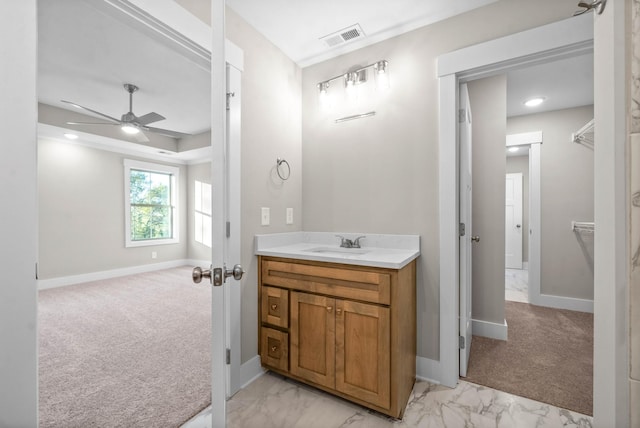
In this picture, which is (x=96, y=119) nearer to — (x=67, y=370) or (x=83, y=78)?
(x=83, y=78)

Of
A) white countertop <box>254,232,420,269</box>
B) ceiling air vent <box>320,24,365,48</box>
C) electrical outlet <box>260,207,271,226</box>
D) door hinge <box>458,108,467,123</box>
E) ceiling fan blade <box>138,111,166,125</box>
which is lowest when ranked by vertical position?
white countertop <box>254,232,420,269</box>

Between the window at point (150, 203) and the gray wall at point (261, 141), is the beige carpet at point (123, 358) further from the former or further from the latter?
the window at point (150, 203)

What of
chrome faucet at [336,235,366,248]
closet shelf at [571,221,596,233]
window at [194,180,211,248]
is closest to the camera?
chrome faucet at [336,235,366,248]

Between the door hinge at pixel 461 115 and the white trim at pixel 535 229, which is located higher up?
the door hinge at pixel 461 115

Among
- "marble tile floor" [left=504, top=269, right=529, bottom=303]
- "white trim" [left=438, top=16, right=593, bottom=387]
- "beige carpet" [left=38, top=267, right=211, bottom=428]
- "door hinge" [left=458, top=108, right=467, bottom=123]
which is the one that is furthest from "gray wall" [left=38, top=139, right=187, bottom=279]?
"marble tile floor" [left=504, top=269, right=529, bottom=303]

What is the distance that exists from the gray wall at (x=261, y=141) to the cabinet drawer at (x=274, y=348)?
7 centimetres

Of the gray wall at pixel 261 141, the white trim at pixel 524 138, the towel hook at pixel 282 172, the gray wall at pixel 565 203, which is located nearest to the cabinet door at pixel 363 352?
the gray wall at pixel 261 141

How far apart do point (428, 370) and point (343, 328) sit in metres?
0.79

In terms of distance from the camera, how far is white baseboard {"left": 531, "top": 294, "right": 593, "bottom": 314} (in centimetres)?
322

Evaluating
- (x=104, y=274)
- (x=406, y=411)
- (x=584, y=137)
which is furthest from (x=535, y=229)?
(x=104, y=274)

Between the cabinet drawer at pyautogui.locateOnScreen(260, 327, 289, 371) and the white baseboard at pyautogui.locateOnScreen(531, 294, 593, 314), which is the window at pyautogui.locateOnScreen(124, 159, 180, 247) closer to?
the cabinet drawer at pyautogui.locateOnScreen(260, 327, 289, 371)

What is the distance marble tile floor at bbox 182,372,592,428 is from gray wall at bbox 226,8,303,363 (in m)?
0.32

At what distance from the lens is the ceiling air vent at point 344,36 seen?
6.59 ft

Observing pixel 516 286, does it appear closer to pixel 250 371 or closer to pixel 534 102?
pixel 534 102
